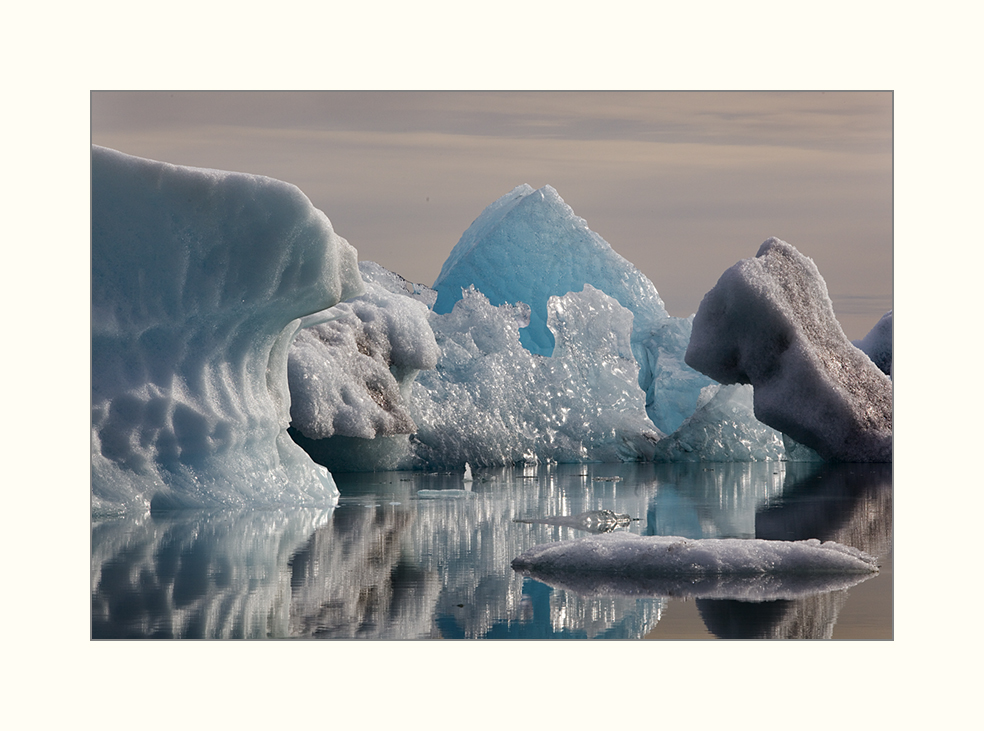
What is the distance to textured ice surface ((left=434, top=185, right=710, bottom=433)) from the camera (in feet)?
50.0

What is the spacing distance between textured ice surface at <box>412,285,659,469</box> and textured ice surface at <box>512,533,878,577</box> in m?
7.42

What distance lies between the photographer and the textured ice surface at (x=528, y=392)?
1146 cm

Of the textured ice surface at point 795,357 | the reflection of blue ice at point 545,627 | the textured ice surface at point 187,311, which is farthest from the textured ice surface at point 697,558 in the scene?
the textured ice surface at point 795,357

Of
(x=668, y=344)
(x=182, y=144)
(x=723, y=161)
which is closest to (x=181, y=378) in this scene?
(x=182, y=144)

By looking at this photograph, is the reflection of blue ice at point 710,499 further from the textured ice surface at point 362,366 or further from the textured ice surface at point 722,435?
the textured ice surface at point 362,366

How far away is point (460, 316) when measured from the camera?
41.3ft

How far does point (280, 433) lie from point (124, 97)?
2.77 metres

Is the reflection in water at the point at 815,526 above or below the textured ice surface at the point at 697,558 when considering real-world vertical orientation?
below

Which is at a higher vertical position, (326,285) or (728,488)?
(326,285)

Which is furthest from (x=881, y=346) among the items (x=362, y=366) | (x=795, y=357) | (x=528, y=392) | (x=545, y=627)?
(x=545, y=627)

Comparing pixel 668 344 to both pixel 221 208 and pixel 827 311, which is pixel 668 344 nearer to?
pixel 827 311

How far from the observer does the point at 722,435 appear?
1254cm

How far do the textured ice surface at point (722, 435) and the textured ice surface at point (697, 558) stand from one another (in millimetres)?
8685

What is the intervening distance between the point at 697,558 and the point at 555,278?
1240 cm
